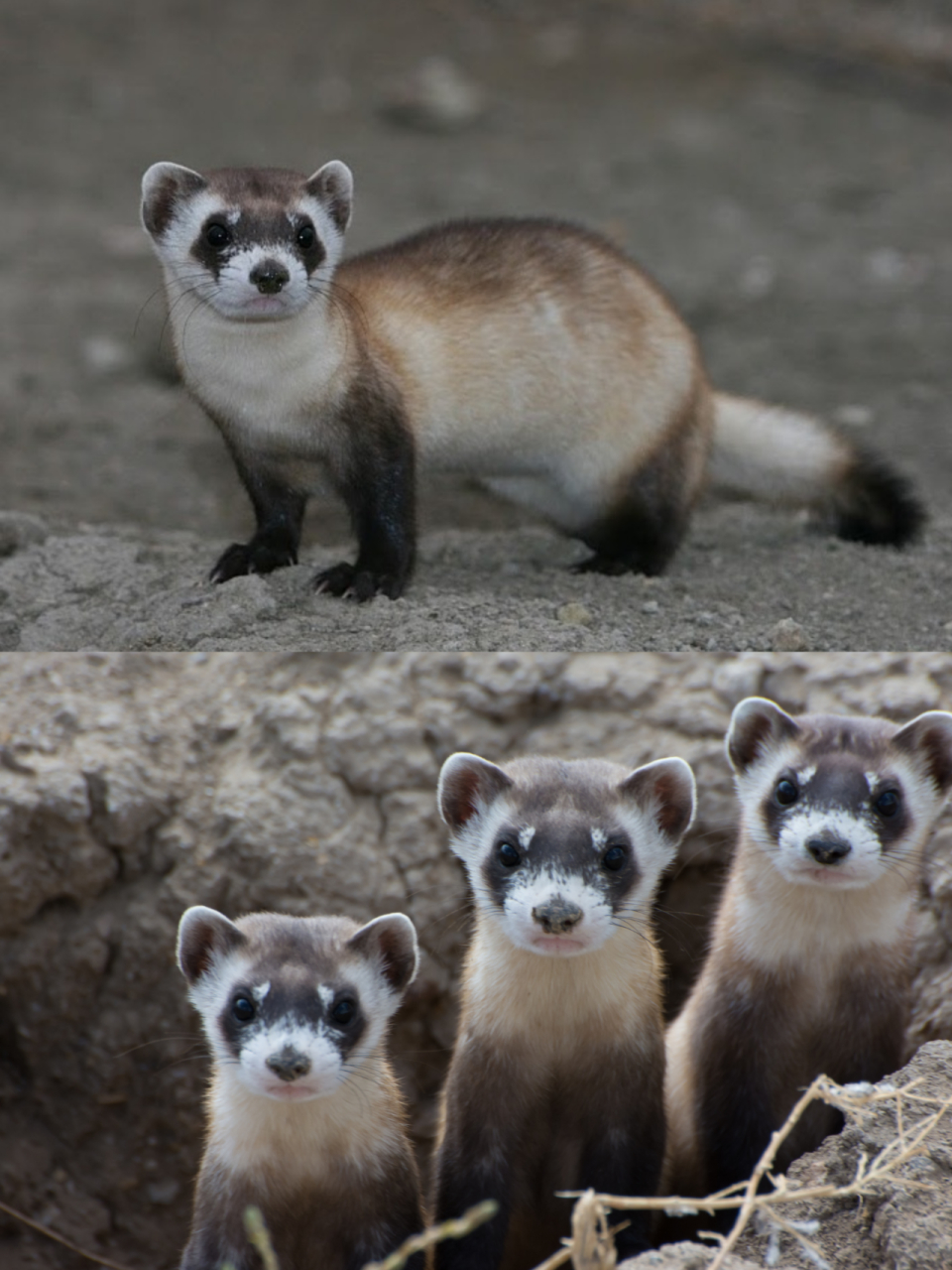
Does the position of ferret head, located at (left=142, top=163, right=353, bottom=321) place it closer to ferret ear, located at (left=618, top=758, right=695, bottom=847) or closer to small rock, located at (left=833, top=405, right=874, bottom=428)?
ferret ear, located at (left=618, top=758, right=695, bottom=847)

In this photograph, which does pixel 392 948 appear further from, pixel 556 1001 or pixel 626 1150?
pixel 626 1150

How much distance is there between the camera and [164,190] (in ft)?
9.20

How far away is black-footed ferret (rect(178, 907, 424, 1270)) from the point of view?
233cm

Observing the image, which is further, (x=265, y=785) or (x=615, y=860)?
(x=265, y=785)

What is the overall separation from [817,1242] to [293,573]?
1654 millimetres

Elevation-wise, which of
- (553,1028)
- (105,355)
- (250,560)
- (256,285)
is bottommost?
(105,355)

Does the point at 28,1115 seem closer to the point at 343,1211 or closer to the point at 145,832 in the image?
the point at 145,832

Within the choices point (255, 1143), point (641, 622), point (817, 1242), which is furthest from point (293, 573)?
point (817, 1242)

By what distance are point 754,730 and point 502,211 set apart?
4.41 m

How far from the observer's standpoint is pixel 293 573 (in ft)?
10.5

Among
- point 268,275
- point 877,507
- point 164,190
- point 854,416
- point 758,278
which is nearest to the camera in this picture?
point 268,275

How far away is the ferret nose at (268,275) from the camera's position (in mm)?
2652

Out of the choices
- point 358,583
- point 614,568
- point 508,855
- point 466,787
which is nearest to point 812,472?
point 614,568

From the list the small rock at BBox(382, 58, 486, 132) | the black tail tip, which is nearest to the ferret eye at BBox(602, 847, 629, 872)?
the black tail tip
